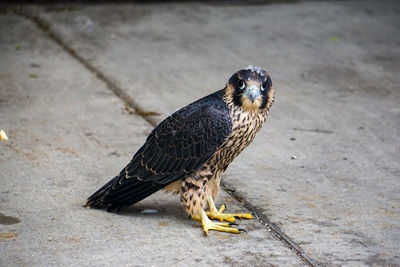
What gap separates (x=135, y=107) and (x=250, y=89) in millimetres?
2335

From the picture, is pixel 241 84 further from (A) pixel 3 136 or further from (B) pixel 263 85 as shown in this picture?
(A) pixel 3 136

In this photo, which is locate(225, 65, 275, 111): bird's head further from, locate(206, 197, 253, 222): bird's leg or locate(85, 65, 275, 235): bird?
locate(206, 197, 253, 222): bird's leg

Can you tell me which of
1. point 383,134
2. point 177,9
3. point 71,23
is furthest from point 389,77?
point 71,23

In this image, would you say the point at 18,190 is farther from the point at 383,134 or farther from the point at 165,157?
the point at 383,134

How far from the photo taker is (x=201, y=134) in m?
3.74

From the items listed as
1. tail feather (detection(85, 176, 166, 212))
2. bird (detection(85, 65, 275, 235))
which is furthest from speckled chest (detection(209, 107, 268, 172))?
tail feather (detection(85, 176, 166, 212))

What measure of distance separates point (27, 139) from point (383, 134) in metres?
2.98

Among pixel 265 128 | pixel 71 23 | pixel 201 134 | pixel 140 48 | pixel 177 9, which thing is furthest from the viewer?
pixel 177 9

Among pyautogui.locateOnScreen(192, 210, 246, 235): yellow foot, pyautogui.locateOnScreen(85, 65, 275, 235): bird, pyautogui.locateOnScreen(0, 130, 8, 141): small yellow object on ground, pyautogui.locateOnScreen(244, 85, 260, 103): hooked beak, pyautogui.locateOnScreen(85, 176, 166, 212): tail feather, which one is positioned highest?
pyautogui.locateOnScreen(244, 85, 260, 103): hooked beak

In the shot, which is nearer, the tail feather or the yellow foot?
the yellow foot

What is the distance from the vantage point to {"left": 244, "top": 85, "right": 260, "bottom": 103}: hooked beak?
143 inches

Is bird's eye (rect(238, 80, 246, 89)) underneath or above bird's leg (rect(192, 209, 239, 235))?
above

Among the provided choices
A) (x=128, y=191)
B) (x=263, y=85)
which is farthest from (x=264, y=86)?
(x=128, y=191)

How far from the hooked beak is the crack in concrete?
2.61 feet
